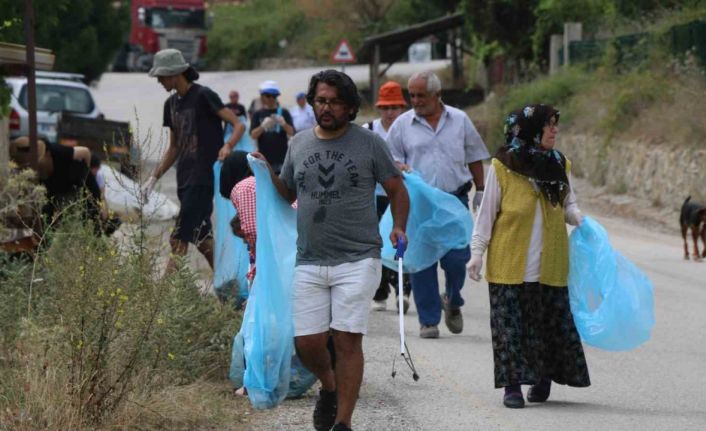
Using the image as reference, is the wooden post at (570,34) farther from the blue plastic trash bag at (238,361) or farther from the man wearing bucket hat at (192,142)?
the blue plastic trash bag at (238,361)

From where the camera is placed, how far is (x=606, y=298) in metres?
8.07

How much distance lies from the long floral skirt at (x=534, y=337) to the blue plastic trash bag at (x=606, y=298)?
0.08 m

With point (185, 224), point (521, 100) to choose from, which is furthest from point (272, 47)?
point (185, 224)

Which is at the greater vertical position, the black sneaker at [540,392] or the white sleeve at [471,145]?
the white sleeve at [471,145]

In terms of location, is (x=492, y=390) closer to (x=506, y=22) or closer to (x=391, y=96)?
(x=391, y=96)

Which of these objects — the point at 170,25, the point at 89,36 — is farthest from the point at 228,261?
the point at 170,25

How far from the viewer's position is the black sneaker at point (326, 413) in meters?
7.13

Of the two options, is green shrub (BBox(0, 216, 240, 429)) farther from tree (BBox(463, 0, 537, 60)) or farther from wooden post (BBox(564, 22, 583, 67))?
tree (BBox(463, 0, 537, 60))

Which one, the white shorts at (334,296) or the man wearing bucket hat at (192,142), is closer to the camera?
the white shorts at (334,296)

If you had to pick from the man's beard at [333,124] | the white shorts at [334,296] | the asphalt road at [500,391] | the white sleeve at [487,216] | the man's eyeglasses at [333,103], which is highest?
the man's eyeglasses at [333,103]

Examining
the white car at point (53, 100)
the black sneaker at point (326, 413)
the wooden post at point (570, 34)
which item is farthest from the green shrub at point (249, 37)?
the black sneaker at point (326, 413)

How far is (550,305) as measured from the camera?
8148mm

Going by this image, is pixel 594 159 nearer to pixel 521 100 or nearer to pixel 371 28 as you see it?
pixel 521 100

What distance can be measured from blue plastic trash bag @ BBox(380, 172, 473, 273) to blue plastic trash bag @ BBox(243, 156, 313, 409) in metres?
2.69
